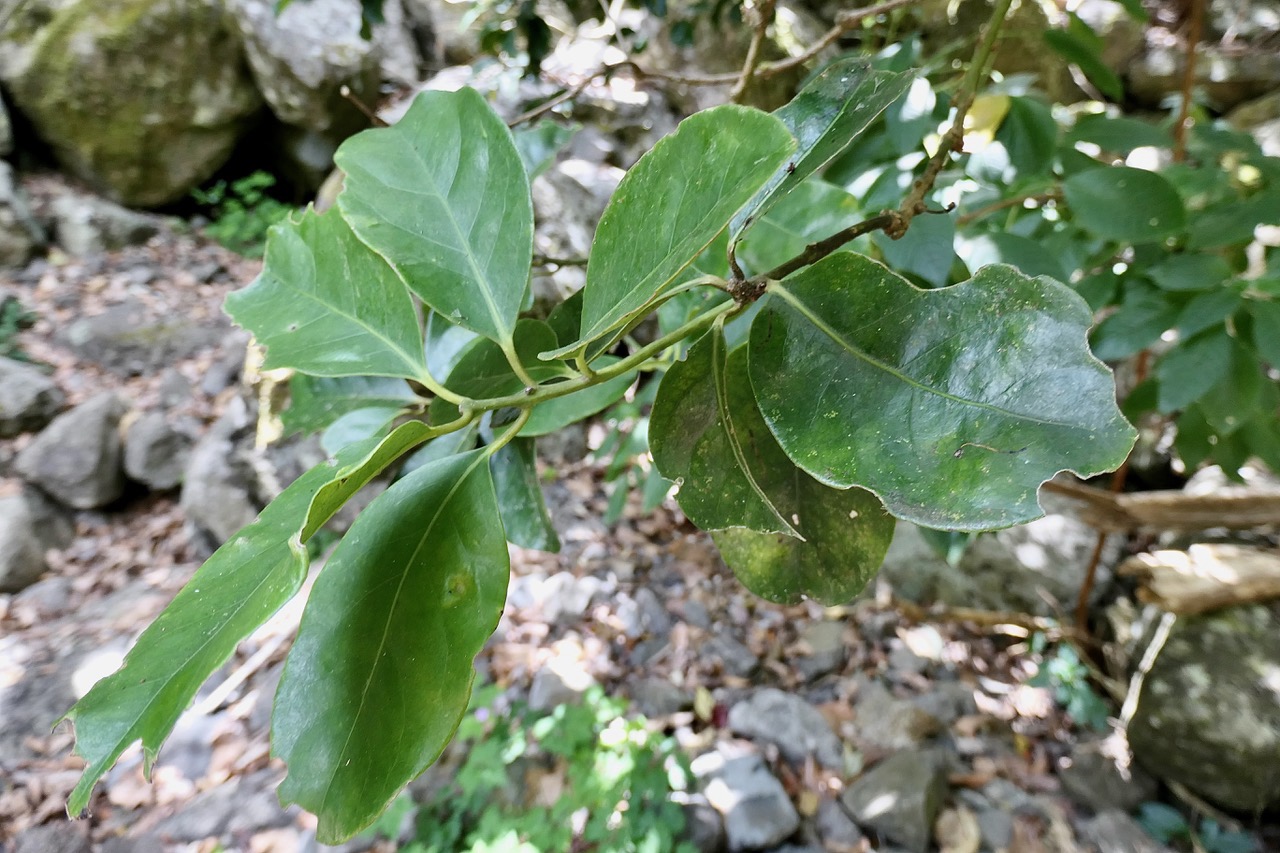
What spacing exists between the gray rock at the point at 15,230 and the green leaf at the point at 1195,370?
487 centimetres

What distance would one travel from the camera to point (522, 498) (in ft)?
2.06

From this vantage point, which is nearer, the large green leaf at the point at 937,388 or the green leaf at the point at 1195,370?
the large green leaf at the point at 937,388

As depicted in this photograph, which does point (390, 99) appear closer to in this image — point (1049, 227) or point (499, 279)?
point (1049, 227)

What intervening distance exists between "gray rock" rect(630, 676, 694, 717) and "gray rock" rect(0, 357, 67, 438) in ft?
9.47

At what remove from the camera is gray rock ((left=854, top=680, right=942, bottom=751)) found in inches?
75.8

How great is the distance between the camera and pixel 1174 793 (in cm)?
181

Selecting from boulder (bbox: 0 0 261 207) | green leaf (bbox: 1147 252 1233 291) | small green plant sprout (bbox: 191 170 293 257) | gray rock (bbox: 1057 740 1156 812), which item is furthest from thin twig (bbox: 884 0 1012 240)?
boulder (bbox: 0 0 261 207)

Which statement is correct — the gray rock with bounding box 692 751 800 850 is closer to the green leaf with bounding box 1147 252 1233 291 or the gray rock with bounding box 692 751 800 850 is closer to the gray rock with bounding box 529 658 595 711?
the gray rock with bounding box 529 658 595 711

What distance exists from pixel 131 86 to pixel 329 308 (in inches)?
193

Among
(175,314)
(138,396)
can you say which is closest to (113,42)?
(175,314)

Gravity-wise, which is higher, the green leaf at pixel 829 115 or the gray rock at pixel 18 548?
the green leaf at pixel 829 115

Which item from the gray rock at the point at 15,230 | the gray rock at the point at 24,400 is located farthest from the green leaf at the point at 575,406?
the gray rock at the point at 15,230

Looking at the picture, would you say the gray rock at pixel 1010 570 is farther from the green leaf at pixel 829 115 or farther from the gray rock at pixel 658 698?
the green leaf at pixel 829 115

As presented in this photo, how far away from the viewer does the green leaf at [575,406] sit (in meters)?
0.59
